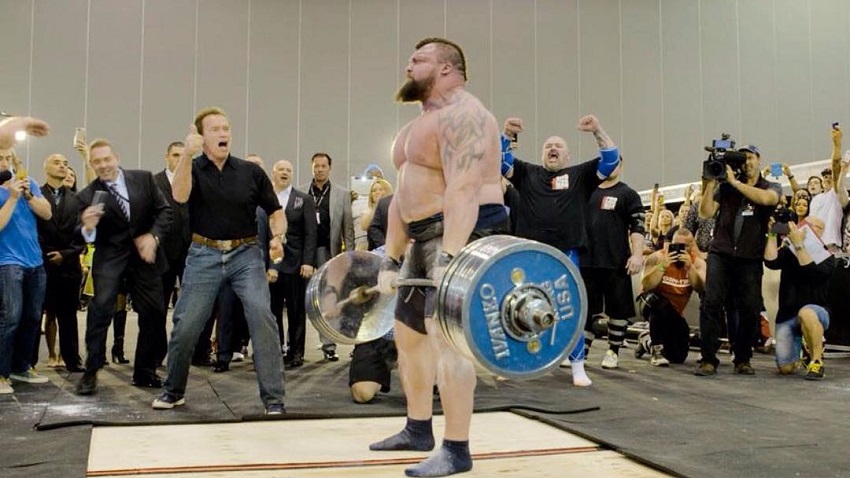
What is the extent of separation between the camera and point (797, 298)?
580 centimetres

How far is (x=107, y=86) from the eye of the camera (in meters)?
12.7

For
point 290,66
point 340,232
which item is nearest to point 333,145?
point 290,66

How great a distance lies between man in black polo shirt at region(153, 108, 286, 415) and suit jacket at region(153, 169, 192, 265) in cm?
202

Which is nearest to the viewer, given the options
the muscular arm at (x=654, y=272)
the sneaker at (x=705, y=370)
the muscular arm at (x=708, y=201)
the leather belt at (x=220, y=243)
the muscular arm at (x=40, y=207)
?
the leather belt at (x=220, y=243)

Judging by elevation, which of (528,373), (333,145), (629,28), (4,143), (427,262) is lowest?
(528,373)

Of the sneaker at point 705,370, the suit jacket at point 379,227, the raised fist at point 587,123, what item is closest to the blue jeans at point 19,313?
the suit jacket at point 379,227

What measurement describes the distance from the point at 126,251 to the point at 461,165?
2988mm

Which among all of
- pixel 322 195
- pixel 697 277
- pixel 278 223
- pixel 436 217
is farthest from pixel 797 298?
pixel 436 217

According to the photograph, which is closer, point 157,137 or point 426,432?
point 426,432

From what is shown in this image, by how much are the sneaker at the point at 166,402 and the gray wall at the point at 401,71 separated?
9617 millimetres

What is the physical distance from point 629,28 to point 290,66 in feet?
21.2

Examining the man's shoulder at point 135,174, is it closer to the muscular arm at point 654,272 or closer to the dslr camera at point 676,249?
the muscular arm at point 654,272

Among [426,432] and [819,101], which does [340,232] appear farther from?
[819,101]

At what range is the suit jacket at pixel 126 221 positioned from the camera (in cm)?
471
